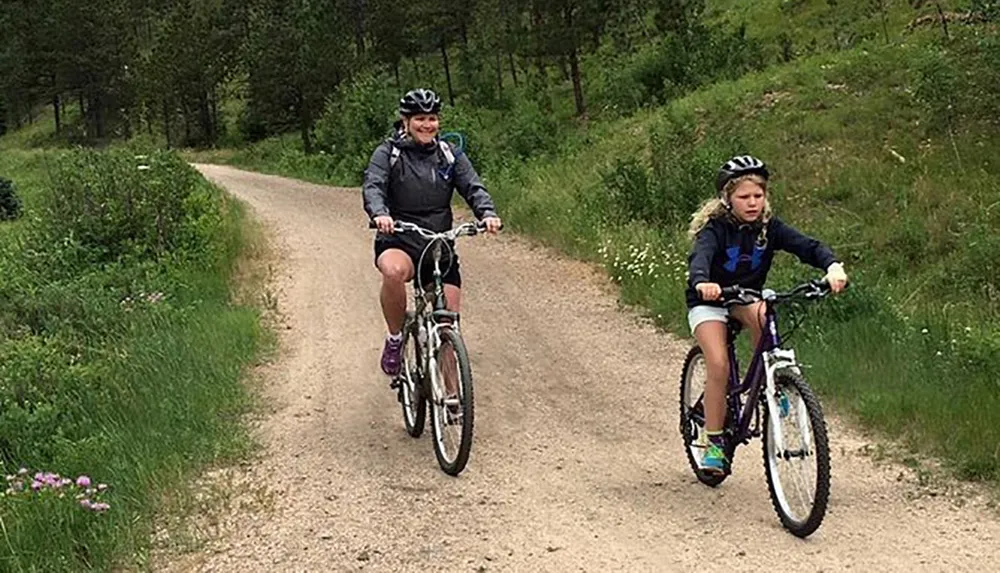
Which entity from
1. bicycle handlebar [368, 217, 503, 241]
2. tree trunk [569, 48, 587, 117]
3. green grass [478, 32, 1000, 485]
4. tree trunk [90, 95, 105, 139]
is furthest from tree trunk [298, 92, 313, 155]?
bicycle handlebar [368, 217, 503, 241]

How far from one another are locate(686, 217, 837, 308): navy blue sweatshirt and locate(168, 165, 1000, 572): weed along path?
3.98 ft

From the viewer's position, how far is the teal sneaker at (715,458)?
555 centimetres

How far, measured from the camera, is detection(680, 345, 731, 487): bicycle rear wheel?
5.80 metres

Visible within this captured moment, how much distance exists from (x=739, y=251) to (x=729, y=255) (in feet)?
0.19

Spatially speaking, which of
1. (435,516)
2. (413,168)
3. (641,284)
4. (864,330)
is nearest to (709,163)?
(641,284)

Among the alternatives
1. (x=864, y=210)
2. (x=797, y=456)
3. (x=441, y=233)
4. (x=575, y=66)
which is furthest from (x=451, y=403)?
(x=575, y=66)

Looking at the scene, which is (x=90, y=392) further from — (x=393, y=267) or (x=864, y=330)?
(x=864, y=330)

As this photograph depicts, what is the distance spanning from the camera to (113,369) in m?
8.43

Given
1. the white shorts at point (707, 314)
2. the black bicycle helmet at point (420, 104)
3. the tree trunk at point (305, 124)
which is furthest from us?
the tree trunk at point (305, 124)

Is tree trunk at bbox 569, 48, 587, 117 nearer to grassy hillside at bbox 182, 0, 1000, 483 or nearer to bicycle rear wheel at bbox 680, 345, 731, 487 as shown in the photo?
grassy hillside at bbox 182, 0, 1000, 483

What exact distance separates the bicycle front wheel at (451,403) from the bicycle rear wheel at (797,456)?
171 cm

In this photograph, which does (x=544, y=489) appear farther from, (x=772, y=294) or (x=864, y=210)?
(x=864, y=210)

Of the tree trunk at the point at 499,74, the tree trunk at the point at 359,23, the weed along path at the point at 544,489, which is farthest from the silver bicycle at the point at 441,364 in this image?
the tree trunk at the point at 359,23

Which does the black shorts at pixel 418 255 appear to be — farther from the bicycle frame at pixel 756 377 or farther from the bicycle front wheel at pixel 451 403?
the bicycle frame at pixel 756 377
